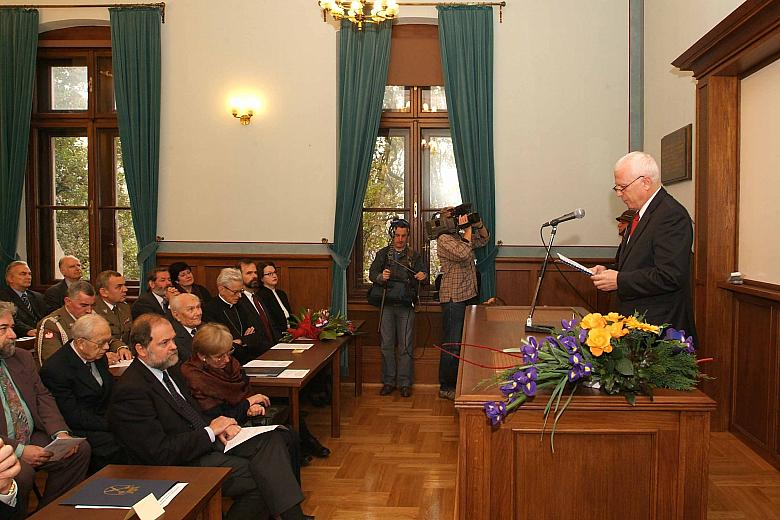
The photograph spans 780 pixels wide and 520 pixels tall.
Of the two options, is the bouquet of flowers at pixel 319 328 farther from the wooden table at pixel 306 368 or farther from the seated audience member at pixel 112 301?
the seated audience member at pixel 112 301

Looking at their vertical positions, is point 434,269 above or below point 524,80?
below

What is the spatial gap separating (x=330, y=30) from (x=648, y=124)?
3.16 meters

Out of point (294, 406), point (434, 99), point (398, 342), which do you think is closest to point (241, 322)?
point (294, 406)

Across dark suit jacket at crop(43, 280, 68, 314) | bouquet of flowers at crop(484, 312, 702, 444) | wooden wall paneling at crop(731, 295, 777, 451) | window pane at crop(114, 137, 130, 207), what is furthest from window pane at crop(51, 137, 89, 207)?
bouquet of flowers at crop(484, 312, 702, 444)

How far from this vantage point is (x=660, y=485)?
85.0 inches

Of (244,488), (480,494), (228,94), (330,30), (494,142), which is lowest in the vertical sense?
(244,488)

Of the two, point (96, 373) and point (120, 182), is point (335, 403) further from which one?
point (120, 182)

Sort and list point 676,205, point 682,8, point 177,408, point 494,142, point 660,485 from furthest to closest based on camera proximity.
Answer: point 494,142 < point 682,8 < point 177,408 < point 676,205 < point 660,485

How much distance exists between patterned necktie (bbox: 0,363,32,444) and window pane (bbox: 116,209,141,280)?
4.28 metres

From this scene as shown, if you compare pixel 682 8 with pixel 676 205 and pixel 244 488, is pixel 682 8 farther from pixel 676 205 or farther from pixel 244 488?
pixel 244 488

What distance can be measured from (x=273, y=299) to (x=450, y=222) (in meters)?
1.72

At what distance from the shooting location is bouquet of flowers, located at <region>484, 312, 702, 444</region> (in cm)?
216

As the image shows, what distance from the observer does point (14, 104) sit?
286 inches

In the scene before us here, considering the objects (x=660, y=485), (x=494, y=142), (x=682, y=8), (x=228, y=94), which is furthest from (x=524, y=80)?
(x=660, y=485)
